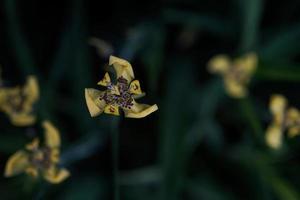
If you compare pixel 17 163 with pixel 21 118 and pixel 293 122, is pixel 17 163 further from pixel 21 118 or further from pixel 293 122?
pixel 293 122

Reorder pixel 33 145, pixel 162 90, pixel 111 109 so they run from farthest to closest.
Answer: pixel 162 90 → pixel 33 145 → pixel 111 109

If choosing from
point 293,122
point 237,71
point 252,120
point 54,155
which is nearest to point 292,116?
point 293,122

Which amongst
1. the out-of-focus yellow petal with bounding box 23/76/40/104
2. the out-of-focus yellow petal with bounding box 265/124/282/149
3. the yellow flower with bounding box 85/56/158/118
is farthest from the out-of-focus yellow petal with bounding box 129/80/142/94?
the out-of-focus yellow petal with bounding box 265/124/282/149

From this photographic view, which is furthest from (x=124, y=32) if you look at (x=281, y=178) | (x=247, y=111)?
(x=281, y=178)

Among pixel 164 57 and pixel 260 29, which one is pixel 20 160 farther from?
pixel 260 29

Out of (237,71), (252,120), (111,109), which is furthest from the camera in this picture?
(237,71)

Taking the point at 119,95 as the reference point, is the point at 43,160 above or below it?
below

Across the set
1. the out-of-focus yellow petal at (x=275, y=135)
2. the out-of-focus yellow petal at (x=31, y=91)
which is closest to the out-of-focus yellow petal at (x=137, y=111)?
the out-of-focus yellow petal at (x=31, y=91)
